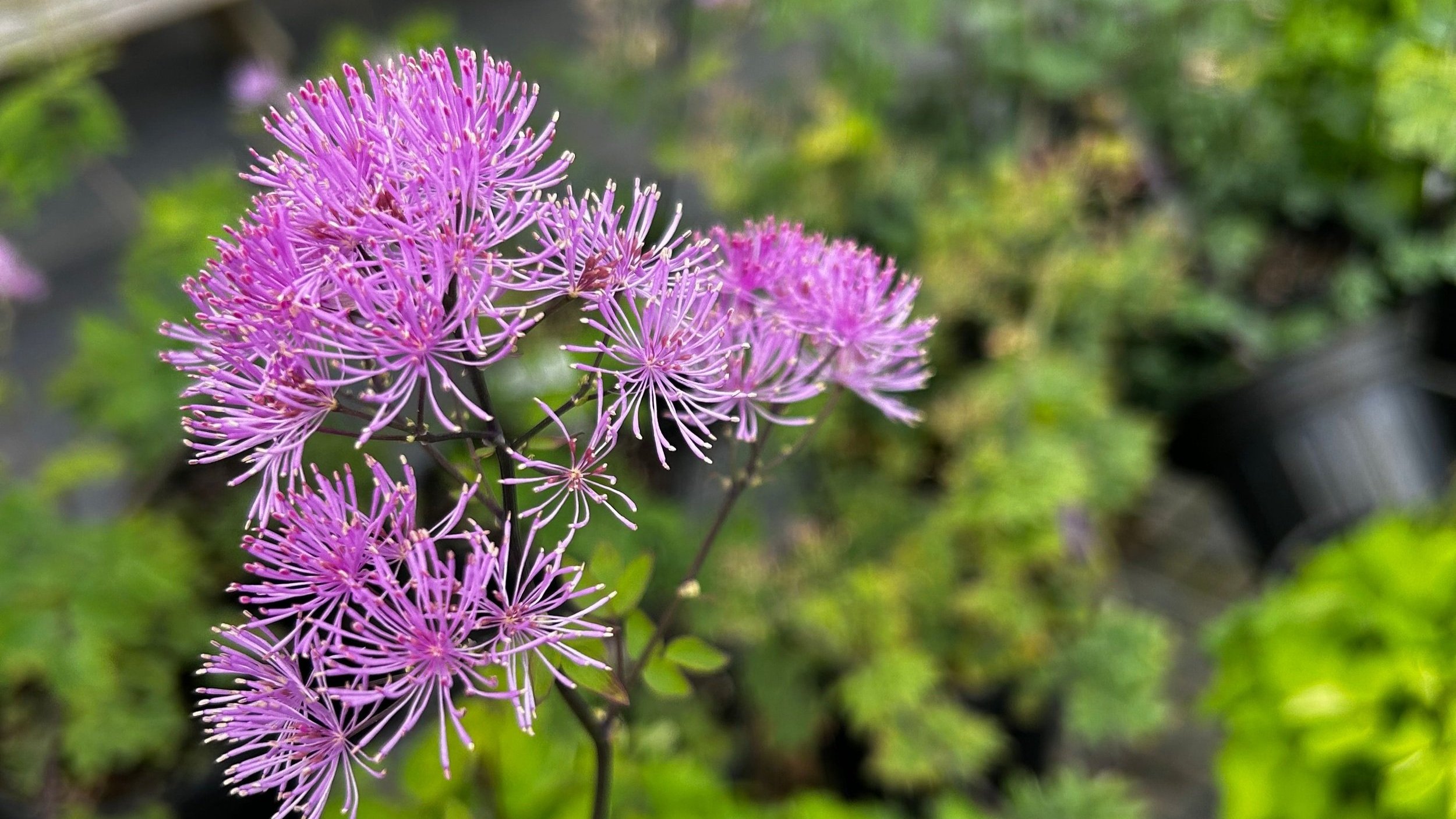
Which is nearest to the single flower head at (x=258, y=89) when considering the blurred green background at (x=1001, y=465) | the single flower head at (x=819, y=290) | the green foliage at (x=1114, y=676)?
the blurred green background at (x=1001, y=465)

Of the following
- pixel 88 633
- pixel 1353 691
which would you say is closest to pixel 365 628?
pixel 88 633

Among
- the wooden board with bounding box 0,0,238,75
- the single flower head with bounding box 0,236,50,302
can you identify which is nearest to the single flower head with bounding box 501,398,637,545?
the single flower head with bounding box 0,236,50,302

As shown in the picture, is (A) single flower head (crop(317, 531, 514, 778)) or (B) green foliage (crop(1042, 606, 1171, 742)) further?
(B) green foliage (crop(1042, 606, 1171, 742))

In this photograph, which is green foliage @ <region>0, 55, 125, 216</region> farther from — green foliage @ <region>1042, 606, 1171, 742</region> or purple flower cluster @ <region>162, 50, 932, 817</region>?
green foliage @ <region>1042, 606, 1171, 742</region>

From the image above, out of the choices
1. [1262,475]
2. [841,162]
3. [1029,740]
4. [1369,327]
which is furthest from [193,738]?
[1369,327]

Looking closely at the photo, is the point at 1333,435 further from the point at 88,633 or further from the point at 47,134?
the point at 47,134

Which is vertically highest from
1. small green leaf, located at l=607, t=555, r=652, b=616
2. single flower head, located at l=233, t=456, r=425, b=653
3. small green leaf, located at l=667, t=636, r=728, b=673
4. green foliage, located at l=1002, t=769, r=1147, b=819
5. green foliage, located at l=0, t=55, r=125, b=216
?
green foliage, located at l=0, t=55, r=125, b=216

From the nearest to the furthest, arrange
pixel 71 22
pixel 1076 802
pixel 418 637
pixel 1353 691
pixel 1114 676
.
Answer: pixel 418 637 → pixel 1353 691 → pixel 1076 802 → pixel 1114 676 → pixel 71 22
